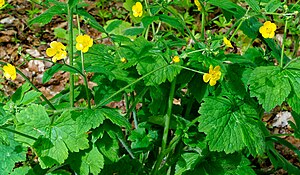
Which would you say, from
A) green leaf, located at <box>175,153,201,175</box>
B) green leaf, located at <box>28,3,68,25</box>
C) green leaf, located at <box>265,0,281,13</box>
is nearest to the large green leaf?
green leaf, located at <box>28,3,68,25</box>

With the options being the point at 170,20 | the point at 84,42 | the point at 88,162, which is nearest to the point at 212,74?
the point at 170,20

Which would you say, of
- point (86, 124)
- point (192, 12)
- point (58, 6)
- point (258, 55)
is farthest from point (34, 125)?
point (192, 12)

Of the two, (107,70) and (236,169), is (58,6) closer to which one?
(107,70)

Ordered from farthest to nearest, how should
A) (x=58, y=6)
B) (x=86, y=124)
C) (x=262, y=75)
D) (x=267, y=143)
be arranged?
(x=267, y=143), (x=58, y=6), (x=262, y=75), (x=86, y=124)

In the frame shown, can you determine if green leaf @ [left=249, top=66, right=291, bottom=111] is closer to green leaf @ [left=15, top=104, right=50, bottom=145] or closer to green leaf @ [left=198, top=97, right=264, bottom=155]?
green leaf @ [left=198, top=97, right=264, bottom=155]

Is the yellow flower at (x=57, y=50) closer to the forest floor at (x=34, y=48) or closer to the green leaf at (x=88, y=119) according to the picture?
the green leaf at (x=88, y=119)

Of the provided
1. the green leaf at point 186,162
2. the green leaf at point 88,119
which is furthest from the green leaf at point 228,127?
the green leaf at point 88,119

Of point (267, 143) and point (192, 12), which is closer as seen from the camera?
point (267, 143)
